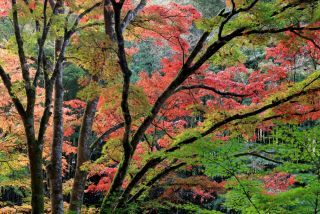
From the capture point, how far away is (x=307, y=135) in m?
3.12

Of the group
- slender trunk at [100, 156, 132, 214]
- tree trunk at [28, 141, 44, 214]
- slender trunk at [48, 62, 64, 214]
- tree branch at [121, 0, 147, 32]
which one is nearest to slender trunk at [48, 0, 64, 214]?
slender trunk at [48, 62, 64, 214]

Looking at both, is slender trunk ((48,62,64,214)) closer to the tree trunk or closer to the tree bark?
the tree bark

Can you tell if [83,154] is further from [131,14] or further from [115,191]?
[131,14]

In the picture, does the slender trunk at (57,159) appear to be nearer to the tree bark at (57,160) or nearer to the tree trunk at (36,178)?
the tree bark at (57,160)

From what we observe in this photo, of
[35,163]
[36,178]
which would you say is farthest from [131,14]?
[36,178]

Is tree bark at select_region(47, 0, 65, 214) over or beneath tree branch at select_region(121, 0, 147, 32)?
beneath

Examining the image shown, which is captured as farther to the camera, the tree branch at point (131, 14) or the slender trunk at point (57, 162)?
the tree branch at point (131, 14)

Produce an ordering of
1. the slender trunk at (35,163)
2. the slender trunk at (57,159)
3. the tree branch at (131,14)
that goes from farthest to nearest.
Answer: the tree branch at (131,14)
the slender trunk at (57,159)
the slender trunk at (35,163)

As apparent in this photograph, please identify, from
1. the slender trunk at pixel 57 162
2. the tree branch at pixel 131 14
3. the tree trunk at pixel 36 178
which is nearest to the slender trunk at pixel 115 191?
the tree trunk at pixel 36 178

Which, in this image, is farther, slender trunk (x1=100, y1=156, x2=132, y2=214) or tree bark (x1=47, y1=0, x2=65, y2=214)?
tree bark (x1=47, y1=0, x2=65, y2=214)

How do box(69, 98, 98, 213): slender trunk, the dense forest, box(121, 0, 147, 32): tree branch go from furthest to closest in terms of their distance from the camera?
box(69, 98, 98, 213): slender trunk, box(121, 0, 147, 32): tree branch, the dense forest

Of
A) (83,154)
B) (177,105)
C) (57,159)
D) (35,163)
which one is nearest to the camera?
(35,163)

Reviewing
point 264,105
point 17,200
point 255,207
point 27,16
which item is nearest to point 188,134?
point 264,105

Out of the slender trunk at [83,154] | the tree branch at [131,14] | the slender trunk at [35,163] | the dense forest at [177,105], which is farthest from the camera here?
the slender trunk at [83,154]
